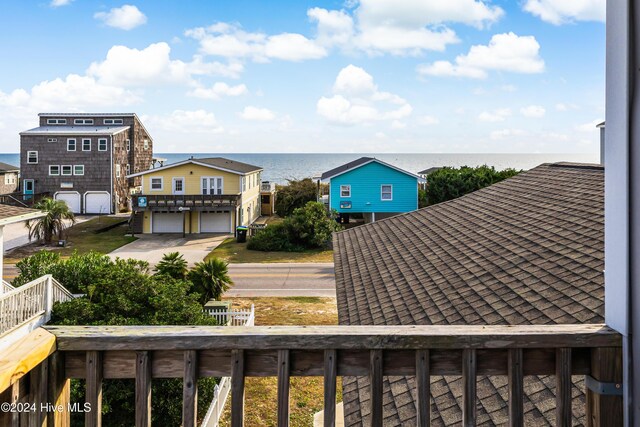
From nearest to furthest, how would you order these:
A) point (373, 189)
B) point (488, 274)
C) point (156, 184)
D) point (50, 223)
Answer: point (488, 274) → point (50, 223) → point (373, 189) → point (156, 184)

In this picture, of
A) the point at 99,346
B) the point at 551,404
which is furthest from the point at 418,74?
the point at 99,346

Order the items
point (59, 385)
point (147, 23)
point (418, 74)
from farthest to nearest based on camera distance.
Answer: point (418, 74), point (147, 23), point (59, 385)

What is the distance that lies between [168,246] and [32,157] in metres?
22.6

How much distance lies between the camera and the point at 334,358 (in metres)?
2.14

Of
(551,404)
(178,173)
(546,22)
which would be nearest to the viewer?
(551,404)

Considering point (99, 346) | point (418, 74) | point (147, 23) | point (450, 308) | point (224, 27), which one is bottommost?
point (450, 308)

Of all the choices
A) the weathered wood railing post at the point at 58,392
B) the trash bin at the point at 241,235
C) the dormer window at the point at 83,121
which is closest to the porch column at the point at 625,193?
the weathered wood railing post at the point at 58,392

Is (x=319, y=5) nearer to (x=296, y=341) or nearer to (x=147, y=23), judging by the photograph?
(x=147, y=23)

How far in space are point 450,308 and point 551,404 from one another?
248cm

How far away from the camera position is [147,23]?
535 centimetres

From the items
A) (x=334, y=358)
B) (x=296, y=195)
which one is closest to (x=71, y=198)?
(x=296, y=195)

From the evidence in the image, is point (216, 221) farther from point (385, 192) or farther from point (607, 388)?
point (607, 388)

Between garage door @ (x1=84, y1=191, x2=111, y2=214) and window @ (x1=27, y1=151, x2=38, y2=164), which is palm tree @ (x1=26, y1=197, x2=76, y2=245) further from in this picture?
window @ (x1=27, y1=151, x2=38, y2=164)

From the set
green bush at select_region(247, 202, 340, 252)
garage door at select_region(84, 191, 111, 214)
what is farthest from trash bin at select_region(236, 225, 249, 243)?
garage door at select_region(84, 191, 111, 214)
